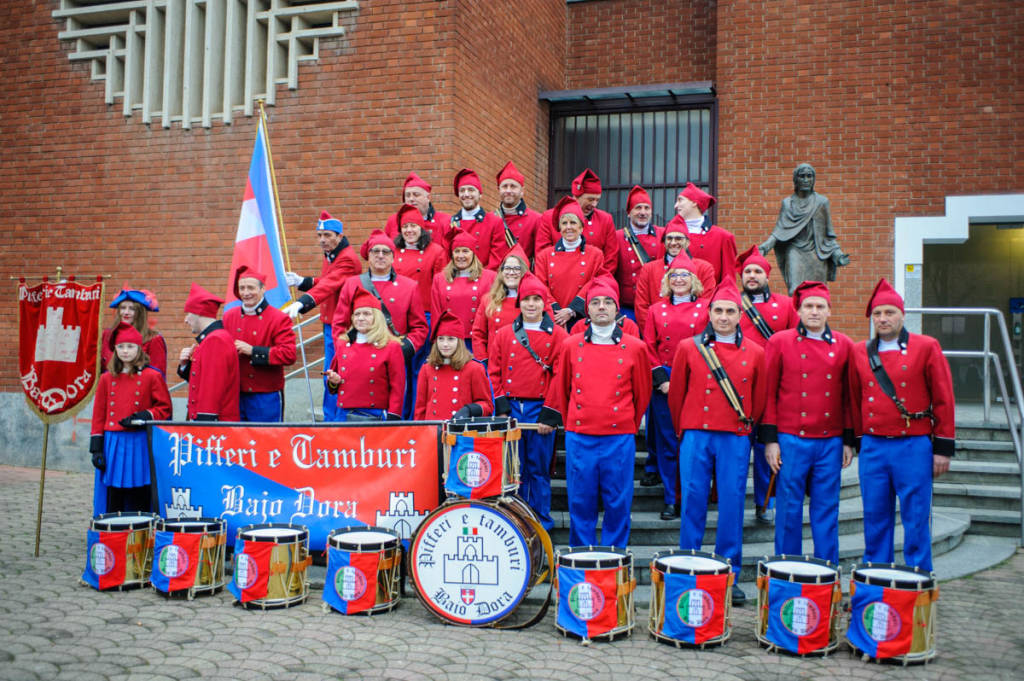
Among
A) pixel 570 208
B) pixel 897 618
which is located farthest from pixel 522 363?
pixel 897 618

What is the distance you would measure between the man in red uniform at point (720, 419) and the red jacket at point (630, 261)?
2157 mm

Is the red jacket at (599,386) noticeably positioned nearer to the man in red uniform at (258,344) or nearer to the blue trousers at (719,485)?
the blue trousers at (719,485)

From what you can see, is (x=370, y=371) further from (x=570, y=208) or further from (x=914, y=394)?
(x=914, y=394)

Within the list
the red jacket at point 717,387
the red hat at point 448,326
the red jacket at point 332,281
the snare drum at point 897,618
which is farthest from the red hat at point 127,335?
the snare drum at point 897,618

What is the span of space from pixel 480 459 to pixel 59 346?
4.16 meters

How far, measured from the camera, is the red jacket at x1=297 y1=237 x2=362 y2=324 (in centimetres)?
816

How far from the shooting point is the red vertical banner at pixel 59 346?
24.8ft

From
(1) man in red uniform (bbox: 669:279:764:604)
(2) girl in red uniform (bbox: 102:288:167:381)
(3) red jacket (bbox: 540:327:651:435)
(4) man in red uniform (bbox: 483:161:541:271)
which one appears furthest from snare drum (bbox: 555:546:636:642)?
(2) girl in red uniform (bbox: 102:288:167:381)

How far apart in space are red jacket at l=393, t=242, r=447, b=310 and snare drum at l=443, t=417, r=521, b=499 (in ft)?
8.69

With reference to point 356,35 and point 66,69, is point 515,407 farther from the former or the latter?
point 66,69

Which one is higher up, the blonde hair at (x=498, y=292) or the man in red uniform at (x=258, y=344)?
the blonde hair at (x=498, y=292)

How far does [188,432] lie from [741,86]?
9518mm

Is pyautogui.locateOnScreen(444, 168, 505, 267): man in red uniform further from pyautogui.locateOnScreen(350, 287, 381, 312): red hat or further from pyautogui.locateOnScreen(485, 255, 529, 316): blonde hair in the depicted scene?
pyautogui.locateOnScreen(350, 287, 381, 312): red hat

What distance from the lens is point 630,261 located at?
831 centimetres
